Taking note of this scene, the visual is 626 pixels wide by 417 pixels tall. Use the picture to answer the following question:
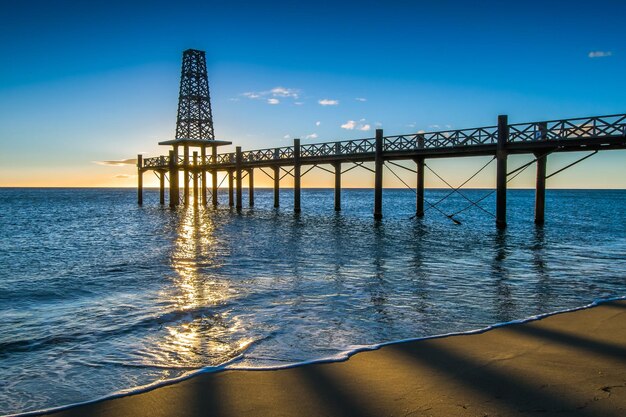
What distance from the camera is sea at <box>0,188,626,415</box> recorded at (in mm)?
5344

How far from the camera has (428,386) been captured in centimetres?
424

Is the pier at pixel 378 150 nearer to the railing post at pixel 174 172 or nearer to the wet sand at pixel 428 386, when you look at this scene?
the railing post at pixel 174 172

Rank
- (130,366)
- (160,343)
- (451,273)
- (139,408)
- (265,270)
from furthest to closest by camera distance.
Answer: (265,270)
(451,273)
(160,343)
(130,366)
(139,408)

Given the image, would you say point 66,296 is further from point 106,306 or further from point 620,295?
point 620,295

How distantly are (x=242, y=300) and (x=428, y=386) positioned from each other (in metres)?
5.15

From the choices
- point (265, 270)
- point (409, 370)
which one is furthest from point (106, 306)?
point (409, 370)

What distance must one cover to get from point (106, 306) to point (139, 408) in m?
5.09

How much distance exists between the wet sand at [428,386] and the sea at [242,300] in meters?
0.44

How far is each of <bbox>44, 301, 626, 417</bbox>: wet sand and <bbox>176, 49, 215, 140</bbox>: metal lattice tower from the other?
4253 centimetres

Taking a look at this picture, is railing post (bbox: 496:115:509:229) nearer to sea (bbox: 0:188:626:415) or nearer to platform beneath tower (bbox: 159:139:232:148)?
sea (bbox: 0:188:626:415)

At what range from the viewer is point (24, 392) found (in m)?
4.60

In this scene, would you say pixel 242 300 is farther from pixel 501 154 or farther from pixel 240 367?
pixel 501 154

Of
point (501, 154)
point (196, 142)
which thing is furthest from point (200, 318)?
point (196, 142)

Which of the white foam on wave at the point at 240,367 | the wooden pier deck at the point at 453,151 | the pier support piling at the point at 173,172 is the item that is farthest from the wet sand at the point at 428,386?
the pier support piling at the point at 173,172
